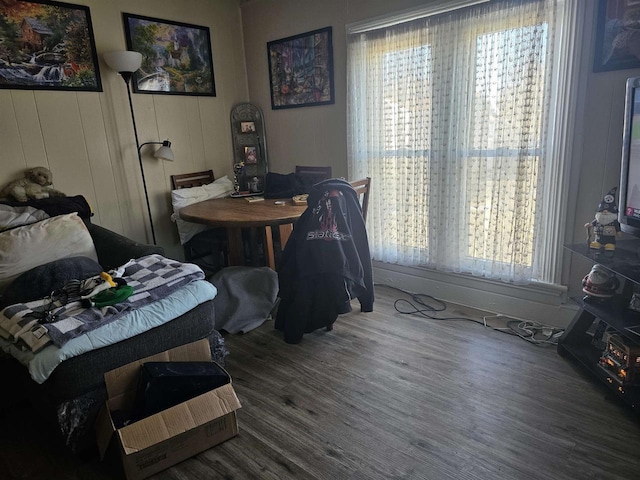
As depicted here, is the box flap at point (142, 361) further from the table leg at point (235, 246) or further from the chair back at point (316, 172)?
the chair back at point (316, 172)

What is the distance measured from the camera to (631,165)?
6.21 ft

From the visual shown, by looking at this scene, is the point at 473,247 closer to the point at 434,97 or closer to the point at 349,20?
the point at 434,97

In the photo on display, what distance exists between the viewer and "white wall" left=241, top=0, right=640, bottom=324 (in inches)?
86.2

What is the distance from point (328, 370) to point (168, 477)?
0.93 metres

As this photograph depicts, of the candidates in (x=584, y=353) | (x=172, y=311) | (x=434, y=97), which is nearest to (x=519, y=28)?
(x=434, y=97)

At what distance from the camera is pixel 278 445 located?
172 cm

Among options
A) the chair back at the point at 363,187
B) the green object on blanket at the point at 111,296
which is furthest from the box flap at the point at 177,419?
the chair back at the point at 363,187

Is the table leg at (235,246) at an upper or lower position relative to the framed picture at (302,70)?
lower

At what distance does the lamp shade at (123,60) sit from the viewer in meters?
2.83

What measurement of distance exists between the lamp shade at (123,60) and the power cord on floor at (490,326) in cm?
257

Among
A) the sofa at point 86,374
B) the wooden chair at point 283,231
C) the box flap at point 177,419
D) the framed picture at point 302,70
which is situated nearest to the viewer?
the box flap at point 177,419

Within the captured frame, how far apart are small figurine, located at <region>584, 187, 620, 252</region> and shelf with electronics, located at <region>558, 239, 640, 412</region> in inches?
1.2

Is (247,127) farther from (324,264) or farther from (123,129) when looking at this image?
(324,264)

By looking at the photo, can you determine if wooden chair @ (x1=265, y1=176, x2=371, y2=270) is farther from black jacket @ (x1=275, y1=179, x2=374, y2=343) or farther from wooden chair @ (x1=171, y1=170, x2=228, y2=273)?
wooden chair @ (x1=171, y1=170, x2=228, y2=273)
